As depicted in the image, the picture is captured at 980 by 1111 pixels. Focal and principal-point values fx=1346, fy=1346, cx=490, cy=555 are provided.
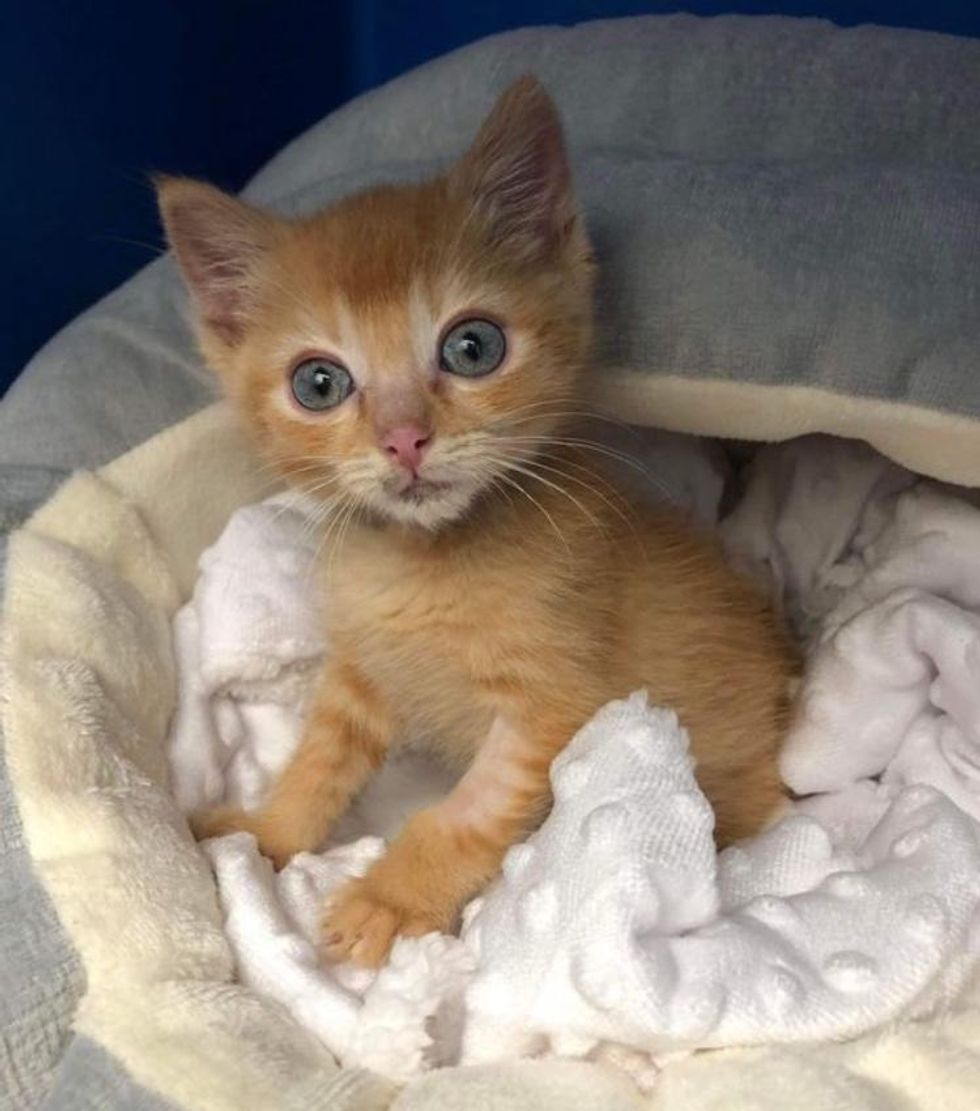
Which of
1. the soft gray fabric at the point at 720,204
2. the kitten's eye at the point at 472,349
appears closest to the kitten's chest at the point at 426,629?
the kitten's eye at the point at 472,349

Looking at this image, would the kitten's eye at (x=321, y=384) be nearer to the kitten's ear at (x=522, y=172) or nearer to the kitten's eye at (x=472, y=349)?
the kitten's eye at (x=472, y=349)

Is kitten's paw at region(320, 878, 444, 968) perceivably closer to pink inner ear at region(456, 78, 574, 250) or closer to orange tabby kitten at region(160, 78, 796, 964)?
orange tabby kitten at region(160, 78, 796, 964)

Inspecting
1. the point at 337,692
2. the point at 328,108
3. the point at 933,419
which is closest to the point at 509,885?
the point at 337,692

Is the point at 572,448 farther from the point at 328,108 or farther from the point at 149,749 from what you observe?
the point at 328,108

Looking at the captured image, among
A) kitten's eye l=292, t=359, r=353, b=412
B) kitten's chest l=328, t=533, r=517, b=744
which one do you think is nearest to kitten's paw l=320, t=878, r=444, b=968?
kitten's chest l=328, t=533, r=517, b=744

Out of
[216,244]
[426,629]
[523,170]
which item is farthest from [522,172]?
[426,629]

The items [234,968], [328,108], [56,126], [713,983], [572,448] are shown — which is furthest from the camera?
[328,108]

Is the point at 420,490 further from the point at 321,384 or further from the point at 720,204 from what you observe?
the point at 720,204
